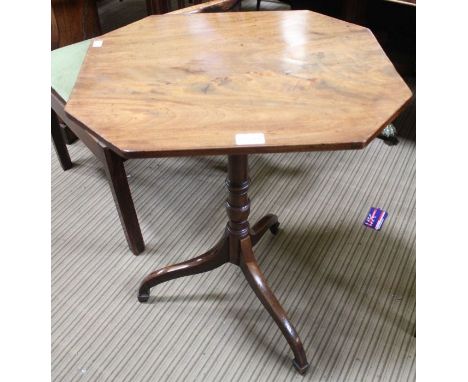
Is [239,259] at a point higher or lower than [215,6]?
lower

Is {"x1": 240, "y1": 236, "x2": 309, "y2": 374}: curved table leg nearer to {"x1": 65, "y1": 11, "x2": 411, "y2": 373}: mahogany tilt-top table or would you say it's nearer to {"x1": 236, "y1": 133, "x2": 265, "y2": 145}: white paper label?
{"x1": 65, "y1": 11, "x2": 411, "y2": 373}: mahogany tilt-top table

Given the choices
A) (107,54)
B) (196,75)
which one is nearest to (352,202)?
(196,75)

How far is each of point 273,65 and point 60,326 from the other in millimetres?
1093

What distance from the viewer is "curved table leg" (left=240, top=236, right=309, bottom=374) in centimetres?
120

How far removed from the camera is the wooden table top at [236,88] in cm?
77

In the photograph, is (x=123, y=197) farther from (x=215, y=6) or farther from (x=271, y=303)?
(x=215, y=6)

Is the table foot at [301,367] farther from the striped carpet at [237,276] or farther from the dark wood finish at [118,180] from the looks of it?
the dark wood finish at [118,180]

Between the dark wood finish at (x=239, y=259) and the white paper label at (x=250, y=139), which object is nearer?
the white paper label at (x=250, y=139)

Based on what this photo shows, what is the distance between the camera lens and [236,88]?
92 centimetres

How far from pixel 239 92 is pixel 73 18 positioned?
5.84 feet

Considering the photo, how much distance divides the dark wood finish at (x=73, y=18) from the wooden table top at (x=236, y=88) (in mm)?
1191

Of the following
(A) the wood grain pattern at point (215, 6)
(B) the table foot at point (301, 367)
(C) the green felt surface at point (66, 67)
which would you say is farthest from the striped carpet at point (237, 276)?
(A) the wood grain pattern at point (215, 6)

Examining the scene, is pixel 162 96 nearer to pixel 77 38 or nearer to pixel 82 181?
pixel 82 181

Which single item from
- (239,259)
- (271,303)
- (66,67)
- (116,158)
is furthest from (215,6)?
(271,303)
